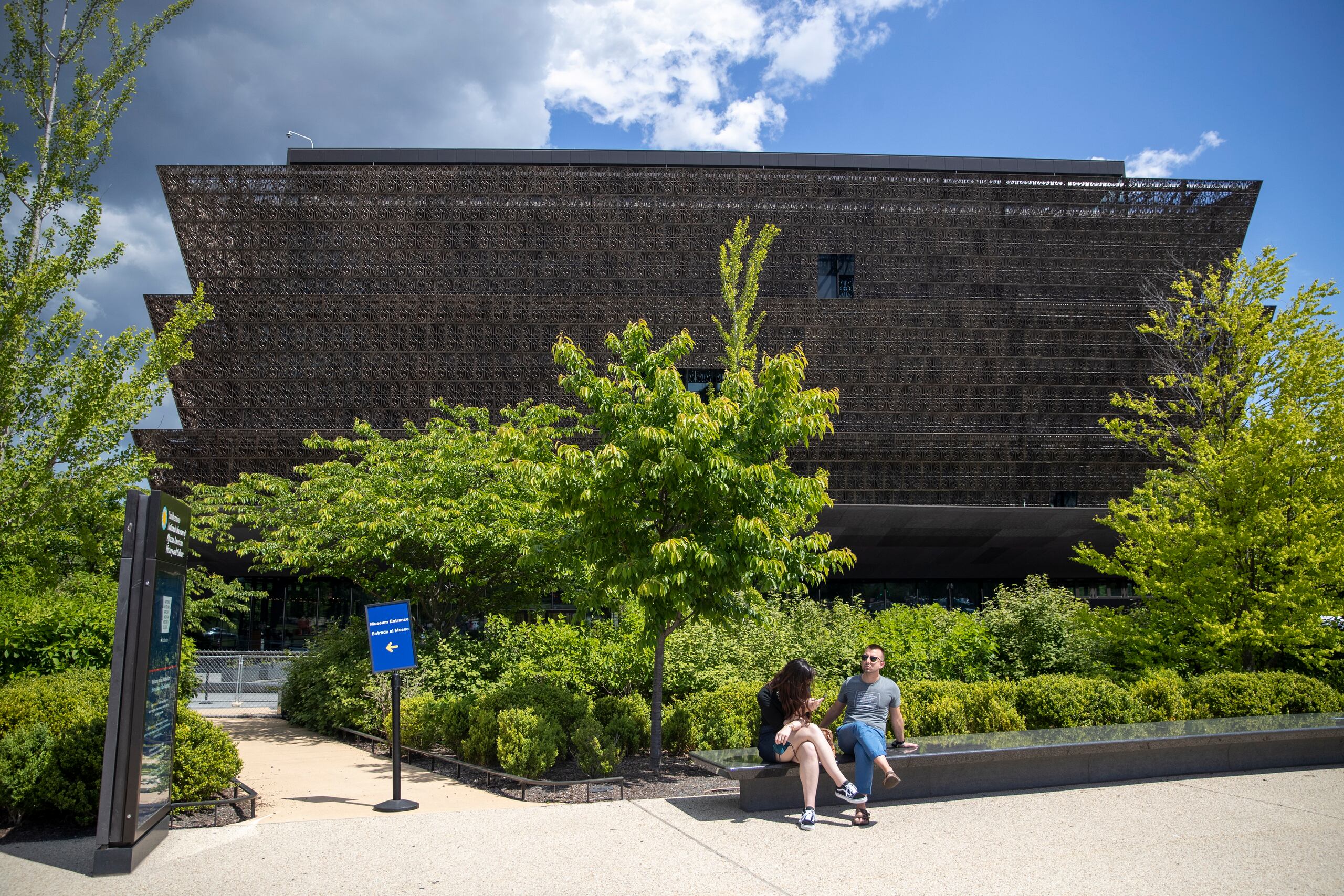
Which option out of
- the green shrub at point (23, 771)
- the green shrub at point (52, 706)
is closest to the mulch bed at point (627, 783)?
the green shrub at point (52, 706)

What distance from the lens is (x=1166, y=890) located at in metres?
5.61

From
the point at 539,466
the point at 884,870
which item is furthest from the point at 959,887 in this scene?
the point at 539,466

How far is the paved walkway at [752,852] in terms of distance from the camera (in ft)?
18.7

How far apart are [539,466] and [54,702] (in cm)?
508

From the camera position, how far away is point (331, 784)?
9641 mm

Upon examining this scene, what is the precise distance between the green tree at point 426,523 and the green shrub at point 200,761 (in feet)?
13.9

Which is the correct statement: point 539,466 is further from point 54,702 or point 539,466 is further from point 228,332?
point 228,332

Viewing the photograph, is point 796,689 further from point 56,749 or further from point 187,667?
point 187,667

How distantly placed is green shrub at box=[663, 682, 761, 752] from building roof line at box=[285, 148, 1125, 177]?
87.8 feet

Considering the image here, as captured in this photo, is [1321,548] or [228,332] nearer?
[1321,548]

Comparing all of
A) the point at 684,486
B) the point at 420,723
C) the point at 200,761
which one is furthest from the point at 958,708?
the point at 200,761

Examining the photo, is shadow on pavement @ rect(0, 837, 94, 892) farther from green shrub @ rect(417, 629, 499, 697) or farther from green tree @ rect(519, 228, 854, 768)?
green shrub @ rect(417, 629, 499, 697)

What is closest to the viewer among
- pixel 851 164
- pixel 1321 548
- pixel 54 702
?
pixel 54 702

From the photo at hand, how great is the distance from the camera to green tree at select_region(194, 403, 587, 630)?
1284 centimetres
